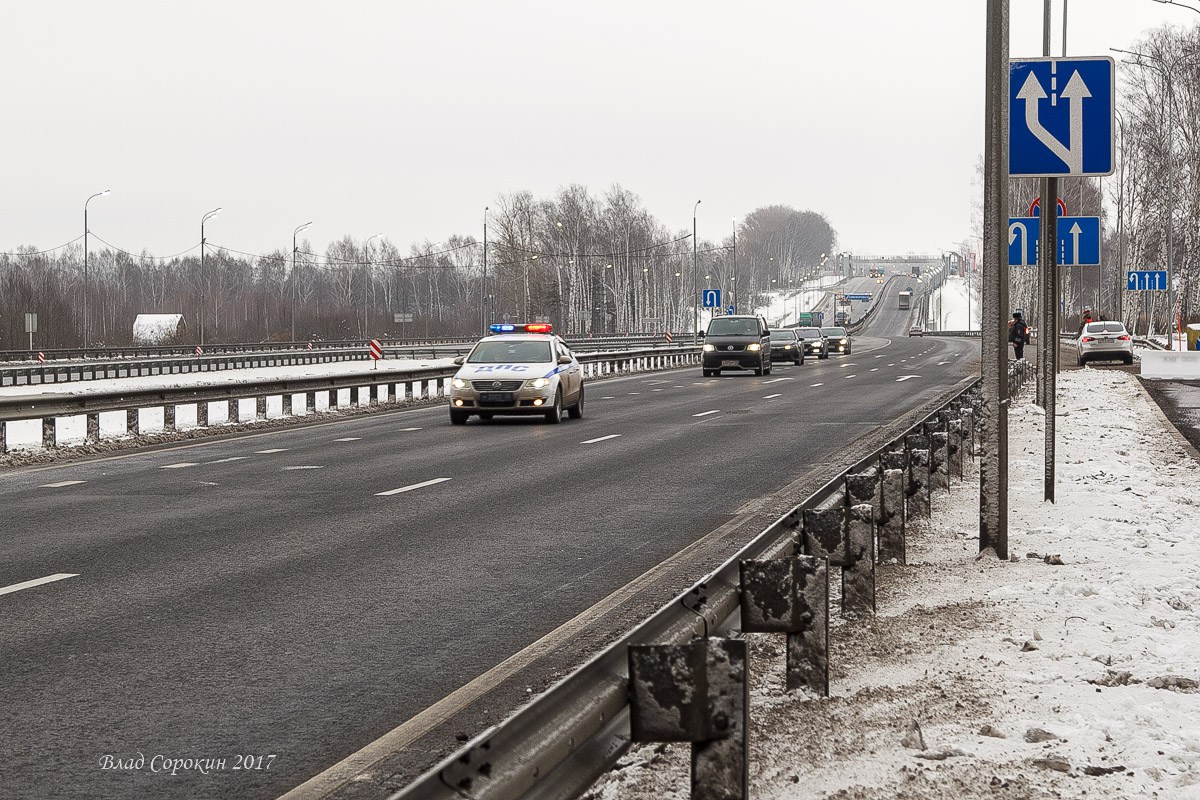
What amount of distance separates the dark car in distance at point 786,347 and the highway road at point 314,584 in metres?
38.6

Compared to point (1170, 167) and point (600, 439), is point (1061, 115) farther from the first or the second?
point (1170, 167)

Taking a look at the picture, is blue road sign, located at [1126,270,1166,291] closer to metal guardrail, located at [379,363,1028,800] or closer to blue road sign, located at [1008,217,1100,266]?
blue road sign, located at [1008,217,1100,266]

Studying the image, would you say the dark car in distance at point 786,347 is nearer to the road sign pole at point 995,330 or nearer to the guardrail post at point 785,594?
the road sign pole at point 995,330

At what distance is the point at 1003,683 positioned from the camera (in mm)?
6398

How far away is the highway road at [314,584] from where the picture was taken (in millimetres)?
5766

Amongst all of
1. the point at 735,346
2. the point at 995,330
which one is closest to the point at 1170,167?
the point at 735,346

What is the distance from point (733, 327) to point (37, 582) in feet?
131

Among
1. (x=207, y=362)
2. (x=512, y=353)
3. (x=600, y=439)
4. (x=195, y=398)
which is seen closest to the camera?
(x=600, y=439)

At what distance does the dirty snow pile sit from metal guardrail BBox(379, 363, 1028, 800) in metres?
0.74

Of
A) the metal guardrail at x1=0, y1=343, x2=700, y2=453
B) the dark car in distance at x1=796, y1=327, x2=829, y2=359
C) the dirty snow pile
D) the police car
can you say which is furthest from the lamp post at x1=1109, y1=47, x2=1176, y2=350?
the dirty snow pile

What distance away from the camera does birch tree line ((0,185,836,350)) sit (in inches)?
4934

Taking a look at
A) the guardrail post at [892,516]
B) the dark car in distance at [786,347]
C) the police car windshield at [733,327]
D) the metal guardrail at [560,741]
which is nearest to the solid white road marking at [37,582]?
the guardrail post at [892,516]

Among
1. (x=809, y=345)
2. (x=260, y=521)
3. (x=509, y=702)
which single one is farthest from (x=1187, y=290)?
(x=509, y=702)

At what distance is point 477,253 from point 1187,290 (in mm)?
125896
